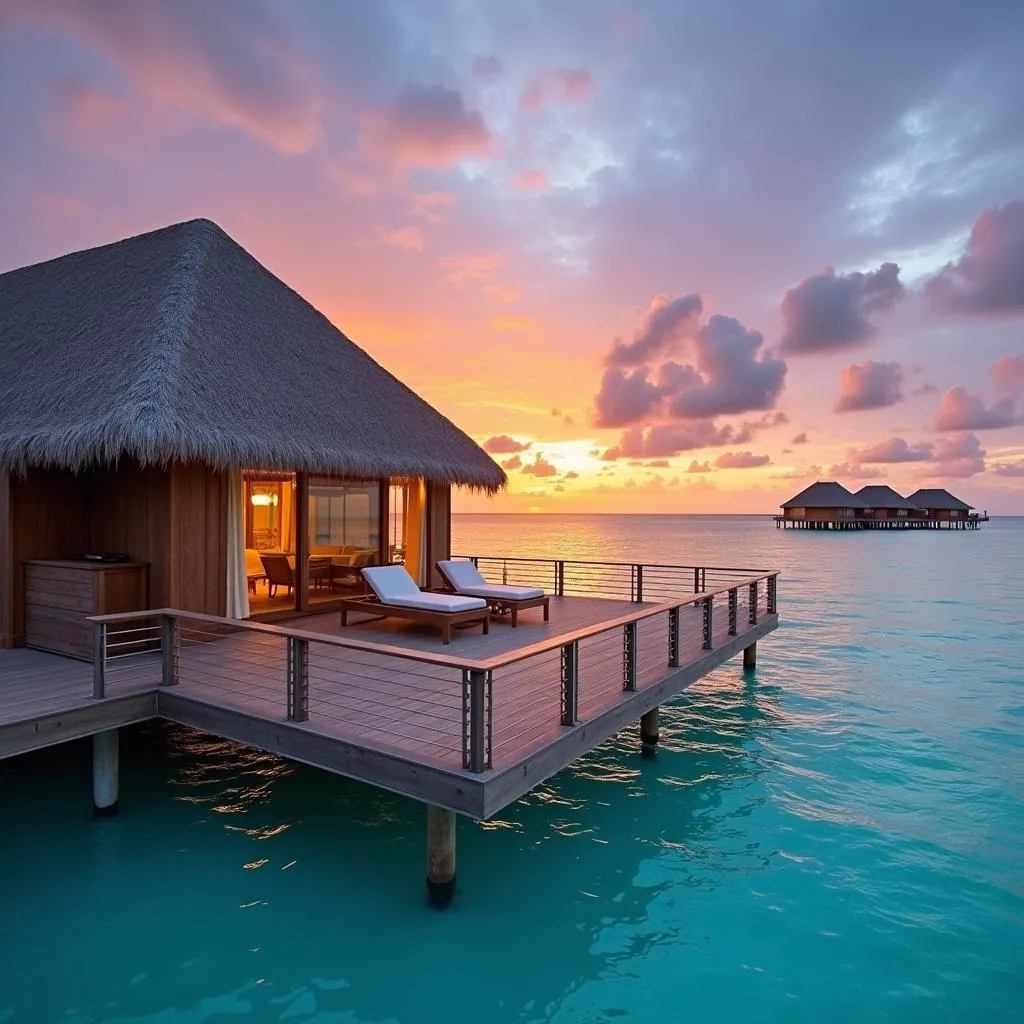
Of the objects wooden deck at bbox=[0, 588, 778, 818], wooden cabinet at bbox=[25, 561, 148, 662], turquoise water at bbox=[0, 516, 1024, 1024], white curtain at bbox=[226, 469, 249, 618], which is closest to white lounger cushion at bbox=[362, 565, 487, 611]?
wooden deck at bbox=[0, 588, 778, 818]

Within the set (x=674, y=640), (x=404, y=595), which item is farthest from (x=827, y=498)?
(x=404, y=595)

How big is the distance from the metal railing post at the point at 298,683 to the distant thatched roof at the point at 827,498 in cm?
7769

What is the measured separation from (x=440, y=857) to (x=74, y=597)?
16.1ft

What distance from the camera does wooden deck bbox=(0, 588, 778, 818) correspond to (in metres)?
4.12

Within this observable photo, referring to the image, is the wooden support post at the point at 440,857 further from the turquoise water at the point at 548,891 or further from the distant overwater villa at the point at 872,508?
the distant overwater villa at the point at 872,508

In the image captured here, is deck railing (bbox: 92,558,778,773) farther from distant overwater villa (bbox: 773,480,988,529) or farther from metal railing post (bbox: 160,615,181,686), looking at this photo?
distant overwater villa (bbox: 773,480,988,529)

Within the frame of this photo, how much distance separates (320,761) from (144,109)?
13270 mm

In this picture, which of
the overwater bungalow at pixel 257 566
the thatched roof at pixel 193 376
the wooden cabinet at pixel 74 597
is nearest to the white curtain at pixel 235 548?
the overwater bungalow at pixel 257 566

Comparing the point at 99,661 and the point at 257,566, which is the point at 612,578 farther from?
the point at 99,661

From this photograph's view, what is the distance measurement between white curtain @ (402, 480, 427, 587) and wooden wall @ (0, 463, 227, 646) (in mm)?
3459

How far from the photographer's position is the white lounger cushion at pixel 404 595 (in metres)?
7.71

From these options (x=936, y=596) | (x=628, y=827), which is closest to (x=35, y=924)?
(x=628, y=827)

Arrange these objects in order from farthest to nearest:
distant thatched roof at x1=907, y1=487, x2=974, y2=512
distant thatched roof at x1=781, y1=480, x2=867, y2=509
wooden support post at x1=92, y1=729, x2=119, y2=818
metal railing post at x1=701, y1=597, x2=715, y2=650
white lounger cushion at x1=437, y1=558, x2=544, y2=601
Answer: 1. distant thatched roof at x1=907, y1=487, x2=974, y2=512
2. distant thatched roof at x1=781, y1=480, x2=867, y2=509
3. white lounger cushion at x1=437, y1=558, x2=544, y2=601
4. metal railing post at x1=701, y1=597, x2=715, y2=650
5. wooden support post at x1=92, y1=729, x2=119, y2=818

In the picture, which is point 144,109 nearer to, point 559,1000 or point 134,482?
point 134,482
